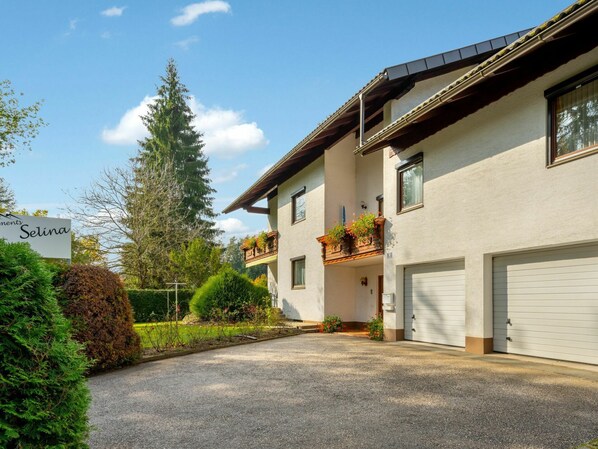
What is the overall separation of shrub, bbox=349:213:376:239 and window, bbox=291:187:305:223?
5.71 m

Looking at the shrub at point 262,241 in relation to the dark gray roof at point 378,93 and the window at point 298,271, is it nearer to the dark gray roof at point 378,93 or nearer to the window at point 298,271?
the window at point 298,271

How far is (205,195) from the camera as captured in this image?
40.1m

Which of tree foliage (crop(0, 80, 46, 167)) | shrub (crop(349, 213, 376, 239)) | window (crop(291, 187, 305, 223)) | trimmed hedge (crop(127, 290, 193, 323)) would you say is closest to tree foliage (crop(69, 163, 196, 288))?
trimmed hedge (crop(127, 290, 193, 323))

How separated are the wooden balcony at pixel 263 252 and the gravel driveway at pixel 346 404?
533 inches

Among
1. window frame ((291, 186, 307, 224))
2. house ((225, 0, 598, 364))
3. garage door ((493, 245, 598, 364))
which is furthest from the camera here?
window frame ((291, 186, 307, 224))

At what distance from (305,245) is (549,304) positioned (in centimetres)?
1153

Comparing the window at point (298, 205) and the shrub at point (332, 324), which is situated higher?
the window at point (298, 205)

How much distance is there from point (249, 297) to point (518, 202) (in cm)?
1278

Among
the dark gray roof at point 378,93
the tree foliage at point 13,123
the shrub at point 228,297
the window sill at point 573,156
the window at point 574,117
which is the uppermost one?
the tree foliage at point 13,123

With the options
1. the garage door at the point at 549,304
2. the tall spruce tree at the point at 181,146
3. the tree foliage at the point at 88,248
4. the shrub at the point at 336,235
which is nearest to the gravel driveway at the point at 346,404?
the garage door at the point at 549,304

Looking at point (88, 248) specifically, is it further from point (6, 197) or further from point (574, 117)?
point (574, 117)

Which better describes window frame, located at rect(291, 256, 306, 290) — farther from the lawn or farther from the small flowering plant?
the lawn

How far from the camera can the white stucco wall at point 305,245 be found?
18.3 metres

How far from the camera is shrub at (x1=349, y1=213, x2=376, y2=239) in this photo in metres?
14.2
